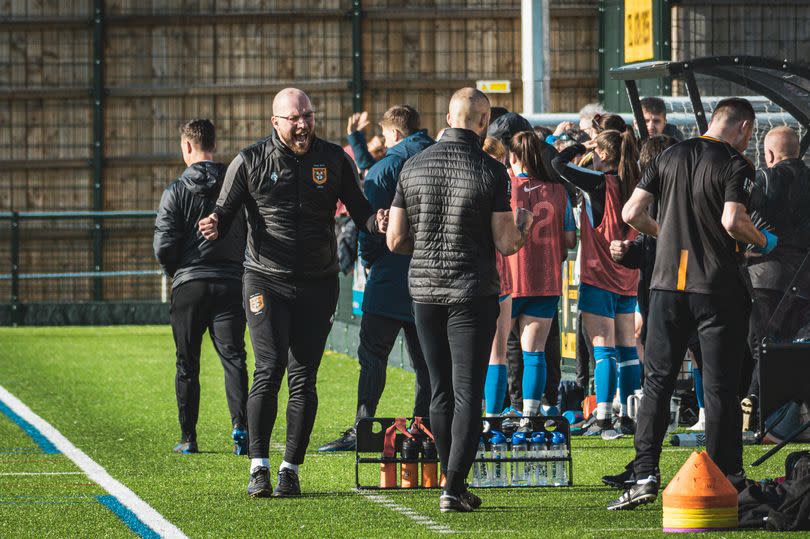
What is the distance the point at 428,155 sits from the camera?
768 cm

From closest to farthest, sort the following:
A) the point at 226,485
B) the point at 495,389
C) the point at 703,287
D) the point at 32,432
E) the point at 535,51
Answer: the point at 703,287
the point at 226,485
the point at 495,389
the point at 32,432
the point at 535,51

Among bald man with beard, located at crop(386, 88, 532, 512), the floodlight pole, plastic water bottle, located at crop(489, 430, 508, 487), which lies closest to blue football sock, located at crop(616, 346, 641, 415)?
plastic water bottle, located at crop(489, 430, 508, 487)

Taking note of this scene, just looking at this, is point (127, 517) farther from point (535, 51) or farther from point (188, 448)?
point (535, 51)

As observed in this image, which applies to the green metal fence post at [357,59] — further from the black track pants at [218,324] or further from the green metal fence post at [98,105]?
the black track pants at [218,324]

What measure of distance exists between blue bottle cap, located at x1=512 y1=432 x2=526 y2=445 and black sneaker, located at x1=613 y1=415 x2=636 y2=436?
2.31 meters

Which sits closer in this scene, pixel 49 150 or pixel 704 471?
pixel 704 471

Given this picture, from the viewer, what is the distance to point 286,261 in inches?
326

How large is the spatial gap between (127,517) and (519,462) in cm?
212

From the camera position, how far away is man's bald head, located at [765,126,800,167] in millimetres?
10000

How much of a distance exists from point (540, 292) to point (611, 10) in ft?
47.6

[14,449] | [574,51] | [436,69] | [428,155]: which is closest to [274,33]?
[436,69]

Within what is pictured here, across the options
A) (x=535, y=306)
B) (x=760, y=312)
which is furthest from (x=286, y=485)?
(x=760, y=312)

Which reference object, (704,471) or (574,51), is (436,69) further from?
(704,471)

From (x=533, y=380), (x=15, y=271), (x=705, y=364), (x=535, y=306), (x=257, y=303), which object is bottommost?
(x=533, y=380)
